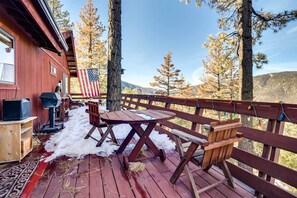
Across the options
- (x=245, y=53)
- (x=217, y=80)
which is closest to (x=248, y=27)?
(x=245, y=53)

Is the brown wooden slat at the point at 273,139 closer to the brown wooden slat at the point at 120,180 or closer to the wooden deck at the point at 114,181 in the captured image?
the wooden deck at the point at 114,181

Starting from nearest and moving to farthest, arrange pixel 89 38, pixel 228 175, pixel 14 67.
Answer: pixel 228 175, pixel 14 67, pixel 89 38

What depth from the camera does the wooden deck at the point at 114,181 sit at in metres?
1.73

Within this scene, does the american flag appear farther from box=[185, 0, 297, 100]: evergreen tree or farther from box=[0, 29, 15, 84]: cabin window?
box=[185, 0, 297, 100]: evergreen tree

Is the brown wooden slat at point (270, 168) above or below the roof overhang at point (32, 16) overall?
below

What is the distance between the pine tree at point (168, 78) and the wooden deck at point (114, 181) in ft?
69.8

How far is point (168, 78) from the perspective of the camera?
77.6 feet

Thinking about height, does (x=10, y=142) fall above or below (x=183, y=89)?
below

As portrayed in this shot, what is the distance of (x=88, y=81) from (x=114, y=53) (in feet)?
16.1

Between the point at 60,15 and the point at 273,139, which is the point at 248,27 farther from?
the point at 60,15

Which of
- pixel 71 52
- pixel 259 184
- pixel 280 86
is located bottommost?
pixel 259 184

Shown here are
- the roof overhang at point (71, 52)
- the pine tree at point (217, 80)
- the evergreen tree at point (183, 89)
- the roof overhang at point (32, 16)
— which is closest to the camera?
the roof overhang at point (32, 16)

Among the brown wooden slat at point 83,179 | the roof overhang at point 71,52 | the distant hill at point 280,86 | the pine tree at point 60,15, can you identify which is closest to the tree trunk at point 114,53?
the brown wooden slat at point 83,179

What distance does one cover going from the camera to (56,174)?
211 cm
